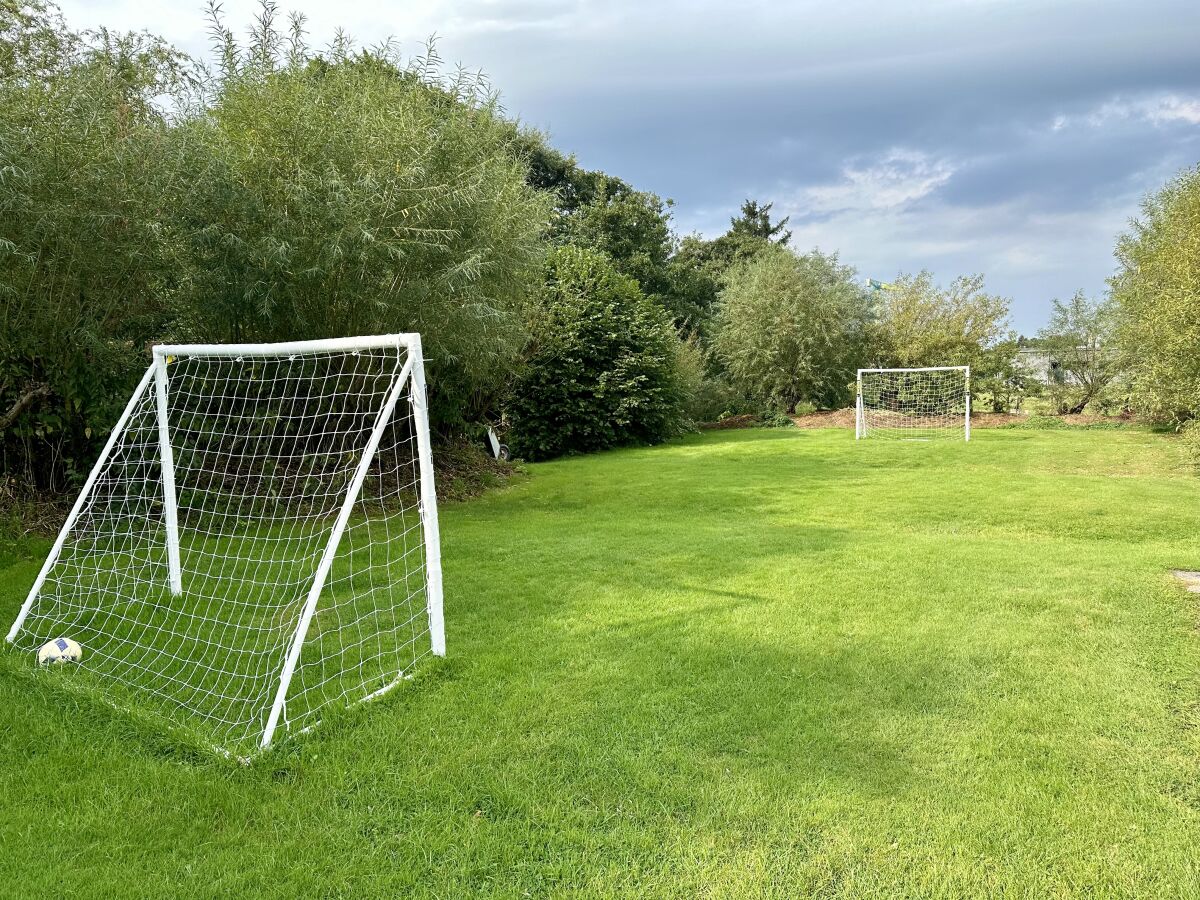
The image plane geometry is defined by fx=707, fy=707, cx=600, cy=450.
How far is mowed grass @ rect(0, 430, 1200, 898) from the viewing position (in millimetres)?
2043

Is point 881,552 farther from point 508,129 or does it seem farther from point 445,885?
point 508,129

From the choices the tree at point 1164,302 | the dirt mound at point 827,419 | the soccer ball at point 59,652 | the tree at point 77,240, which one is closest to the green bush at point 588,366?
the dirt mound at point 827,419

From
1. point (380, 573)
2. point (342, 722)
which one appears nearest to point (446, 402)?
point (380, 573)

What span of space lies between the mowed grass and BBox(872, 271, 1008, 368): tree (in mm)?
15157

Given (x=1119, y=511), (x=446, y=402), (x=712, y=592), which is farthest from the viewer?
(x=446, y=402)

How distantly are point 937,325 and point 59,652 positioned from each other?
66.6 ft

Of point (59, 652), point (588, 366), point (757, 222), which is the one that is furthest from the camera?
point (757, 222)

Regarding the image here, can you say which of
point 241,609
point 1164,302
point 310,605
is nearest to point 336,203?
point 241,609

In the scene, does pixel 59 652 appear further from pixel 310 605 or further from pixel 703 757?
pixel 703 757

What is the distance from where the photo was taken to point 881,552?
549 centimetres

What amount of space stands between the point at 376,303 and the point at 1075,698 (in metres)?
5.61

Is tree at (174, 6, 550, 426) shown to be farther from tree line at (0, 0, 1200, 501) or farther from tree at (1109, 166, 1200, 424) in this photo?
tree at (1109, 166, 1200, 424)

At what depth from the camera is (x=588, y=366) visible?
1402 cm

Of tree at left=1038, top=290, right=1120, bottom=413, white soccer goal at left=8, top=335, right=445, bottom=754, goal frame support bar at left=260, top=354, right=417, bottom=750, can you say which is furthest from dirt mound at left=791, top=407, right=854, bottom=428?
goal frame support bar at left=260, top=354, right=417, bottom=750
